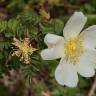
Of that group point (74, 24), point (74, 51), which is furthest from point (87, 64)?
point (74, 24)

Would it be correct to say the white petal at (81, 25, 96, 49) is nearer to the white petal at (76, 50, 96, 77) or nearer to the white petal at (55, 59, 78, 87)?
the white petal at (76, 50, 96, 77)

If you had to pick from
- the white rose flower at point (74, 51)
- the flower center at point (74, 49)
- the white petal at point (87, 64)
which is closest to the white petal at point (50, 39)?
the white rose flower at point (74, 51)

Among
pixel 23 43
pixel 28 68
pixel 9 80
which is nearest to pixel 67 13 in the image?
pixel 9 80

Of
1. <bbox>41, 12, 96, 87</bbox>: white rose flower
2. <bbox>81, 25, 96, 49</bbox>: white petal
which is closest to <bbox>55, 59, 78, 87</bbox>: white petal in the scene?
<bbox>41, 12, 96, 87</bbox>: white rose flower

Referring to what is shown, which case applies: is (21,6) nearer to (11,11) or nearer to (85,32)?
(11,11)

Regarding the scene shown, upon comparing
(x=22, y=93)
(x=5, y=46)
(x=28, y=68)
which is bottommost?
(x=22, y=93)

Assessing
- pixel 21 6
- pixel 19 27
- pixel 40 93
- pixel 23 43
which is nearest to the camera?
pixel 23 43

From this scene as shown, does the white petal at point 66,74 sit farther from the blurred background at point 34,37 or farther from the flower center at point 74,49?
the blurred background at point 34,37
